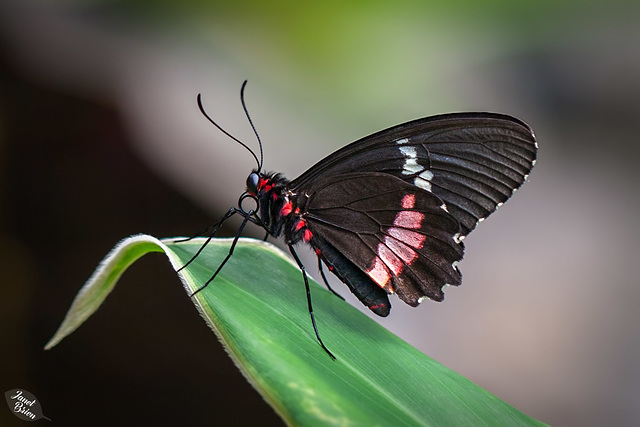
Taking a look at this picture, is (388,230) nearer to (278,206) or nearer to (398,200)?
(398,200)

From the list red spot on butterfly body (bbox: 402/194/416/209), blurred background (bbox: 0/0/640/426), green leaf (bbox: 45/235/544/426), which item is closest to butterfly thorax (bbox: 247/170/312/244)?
green leaf (bbox: 45/235/544/426)

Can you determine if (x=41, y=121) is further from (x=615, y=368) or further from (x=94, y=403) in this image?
(x=615, y=368)

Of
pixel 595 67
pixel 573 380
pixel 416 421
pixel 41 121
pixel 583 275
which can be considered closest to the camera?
pixel 416 421

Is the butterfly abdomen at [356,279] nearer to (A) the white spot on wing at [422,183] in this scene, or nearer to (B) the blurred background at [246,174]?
(A) the white spot on wing at [422,183]

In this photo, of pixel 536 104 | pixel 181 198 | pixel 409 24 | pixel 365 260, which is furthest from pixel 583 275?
pixel 365 260

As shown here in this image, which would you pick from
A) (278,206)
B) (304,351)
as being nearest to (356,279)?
(278,206)

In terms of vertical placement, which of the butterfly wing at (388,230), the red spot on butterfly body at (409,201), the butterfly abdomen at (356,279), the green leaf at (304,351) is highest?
the red spot on butterfly body at (409,201)

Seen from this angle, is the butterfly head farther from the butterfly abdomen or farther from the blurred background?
the blurred background

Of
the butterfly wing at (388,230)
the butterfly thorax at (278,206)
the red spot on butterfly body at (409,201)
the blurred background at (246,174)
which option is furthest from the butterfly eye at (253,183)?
the blurred background at (246,174)

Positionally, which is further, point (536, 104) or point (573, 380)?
point (536, 104)
